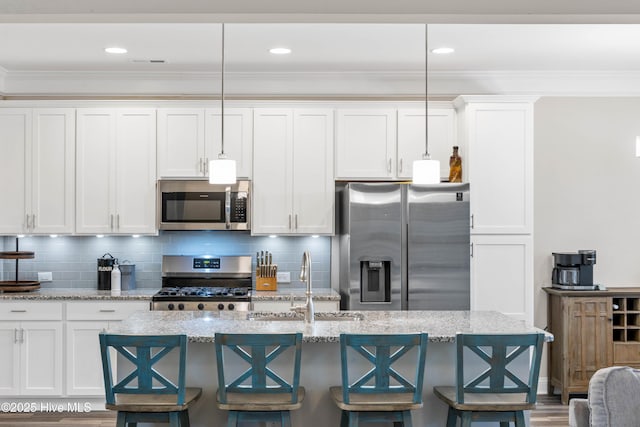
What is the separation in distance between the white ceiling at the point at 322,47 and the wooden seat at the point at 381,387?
216cm

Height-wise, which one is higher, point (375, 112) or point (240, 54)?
point (240, 54)

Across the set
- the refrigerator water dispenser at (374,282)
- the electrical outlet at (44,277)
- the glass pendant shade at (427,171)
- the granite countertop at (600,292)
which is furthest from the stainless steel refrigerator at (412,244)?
the electrical outlet at (44,277)

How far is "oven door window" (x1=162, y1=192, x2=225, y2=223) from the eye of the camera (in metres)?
5.46

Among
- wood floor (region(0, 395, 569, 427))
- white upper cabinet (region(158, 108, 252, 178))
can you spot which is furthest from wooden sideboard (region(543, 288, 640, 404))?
white upper cabinet (region(158, 108, 252, 178))

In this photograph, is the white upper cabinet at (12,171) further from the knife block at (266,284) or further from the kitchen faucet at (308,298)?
the kitchen faucet at (308,298)

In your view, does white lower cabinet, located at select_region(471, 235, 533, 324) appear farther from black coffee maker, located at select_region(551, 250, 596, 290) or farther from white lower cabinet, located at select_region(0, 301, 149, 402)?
white lower cabinet, located at select_region(0, 301, 149, 402)

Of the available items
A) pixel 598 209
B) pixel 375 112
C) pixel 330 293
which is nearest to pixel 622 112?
pixel 598 209

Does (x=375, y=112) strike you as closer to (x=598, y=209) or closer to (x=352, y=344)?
(x=598, y=209)

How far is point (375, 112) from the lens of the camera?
5.52m

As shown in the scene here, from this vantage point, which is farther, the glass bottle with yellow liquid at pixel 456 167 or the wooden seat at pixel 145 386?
the glass bottle with yellow liquid at pixel 456 167

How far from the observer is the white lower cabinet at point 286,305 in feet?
17.1

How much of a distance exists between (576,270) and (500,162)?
3.60ft

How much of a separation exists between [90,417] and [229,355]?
2.05m
